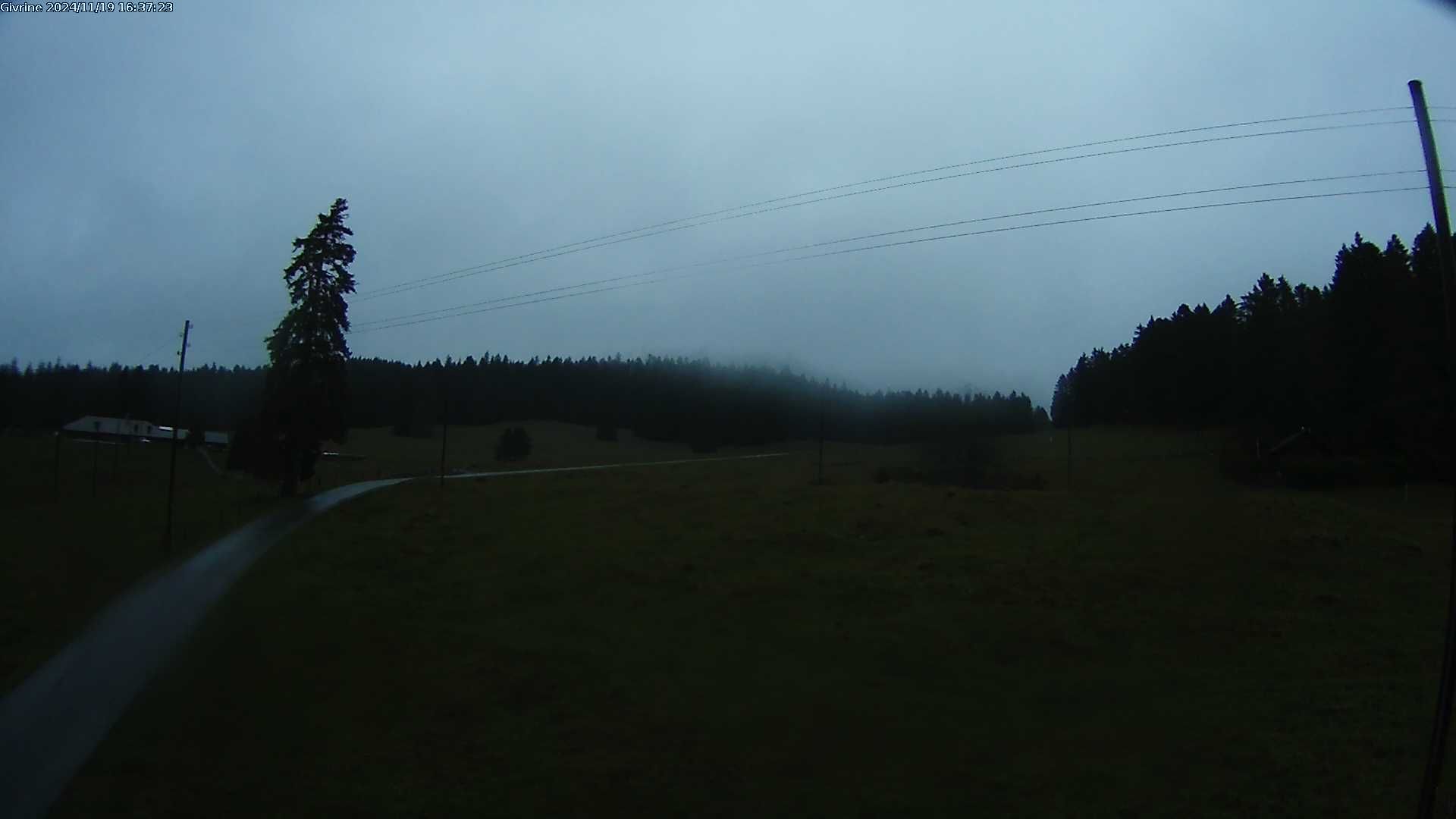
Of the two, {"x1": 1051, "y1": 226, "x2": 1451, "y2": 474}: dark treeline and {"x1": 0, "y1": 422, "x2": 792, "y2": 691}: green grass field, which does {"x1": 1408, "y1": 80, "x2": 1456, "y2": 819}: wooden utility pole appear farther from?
{"x1": 1051, "y1": 226, "x2": 1451, "y2": 474}: dark treeline

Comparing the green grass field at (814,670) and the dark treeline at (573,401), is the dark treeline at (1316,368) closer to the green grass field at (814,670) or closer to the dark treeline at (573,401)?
the dark treeline at (573,401)

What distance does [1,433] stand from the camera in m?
74.5

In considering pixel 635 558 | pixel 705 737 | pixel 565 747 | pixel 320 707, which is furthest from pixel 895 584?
pixel 320 707

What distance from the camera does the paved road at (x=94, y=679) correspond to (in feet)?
49.4

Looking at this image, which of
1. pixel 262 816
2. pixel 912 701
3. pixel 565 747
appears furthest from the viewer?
pixel 912 701

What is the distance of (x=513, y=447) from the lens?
104 metres

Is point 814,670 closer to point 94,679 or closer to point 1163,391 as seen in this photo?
point 94,679

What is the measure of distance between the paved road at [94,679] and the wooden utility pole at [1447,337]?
1801 centimetres

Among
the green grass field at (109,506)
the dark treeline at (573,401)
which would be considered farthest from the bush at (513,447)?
the dark treeline at (573,401)

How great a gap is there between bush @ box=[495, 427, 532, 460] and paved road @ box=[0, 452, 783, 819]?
220 feet

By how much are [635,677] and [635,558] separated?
14.7 meters

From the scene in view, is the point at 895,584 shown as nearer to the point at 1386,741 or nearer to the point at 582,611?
the point at 582,611

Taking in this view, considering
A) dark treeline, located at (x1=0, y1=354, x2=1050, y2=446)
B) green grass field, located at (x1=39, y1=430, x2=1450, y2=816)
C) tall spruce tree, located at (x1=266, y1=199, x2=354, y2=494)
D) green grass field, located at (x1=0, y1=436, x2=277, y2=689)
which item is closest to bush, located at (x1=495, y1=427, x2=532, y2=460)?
dark treeline, located at (x1=0, y1=354, x2=1050, y2=446)

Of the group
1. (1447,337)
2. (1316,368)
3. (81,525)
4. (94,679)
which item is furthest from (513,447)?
(1447,337)
